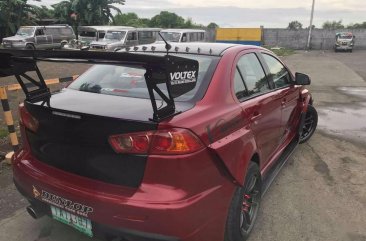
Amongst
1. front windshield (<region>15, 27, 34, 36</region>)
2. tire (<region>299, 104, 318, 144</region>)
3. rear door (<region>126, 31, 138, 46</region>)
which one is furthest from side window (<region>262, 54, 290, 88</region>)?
front windshield (<region>15, 27, 34, 36</region>)

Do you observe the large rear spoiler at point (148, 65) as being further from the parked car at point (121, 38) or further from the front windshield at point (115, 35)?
the front windshield at point (115, 35)

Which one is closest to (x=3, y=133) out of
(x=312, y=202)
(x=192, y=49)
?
(x=192, y=49)

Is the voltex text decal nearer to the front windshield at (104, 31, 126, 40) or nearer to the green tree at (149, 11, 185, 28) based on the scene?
the front windshield at (104, 31, 126, 40)

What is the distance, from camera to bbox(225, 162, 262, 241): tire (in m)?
2.83

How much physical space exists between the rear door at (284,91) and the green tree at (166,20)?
67.7 meters

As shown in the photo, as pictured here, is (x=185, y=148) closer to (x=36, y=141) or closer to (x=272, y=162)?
(x=36, y=141)

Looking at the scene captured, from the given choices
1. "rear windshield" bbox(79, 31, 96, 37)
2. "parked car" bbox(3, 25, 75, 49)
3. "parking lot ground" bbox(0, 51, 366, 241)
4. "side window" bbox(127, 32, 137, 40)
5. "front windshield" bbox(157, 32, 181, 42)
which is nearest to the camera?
"parking lot ground" bbox(0, 51, 366, 241)

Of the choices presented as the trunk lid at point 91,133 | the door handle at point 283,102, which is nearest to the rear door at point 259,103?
the door handle at point 283,102

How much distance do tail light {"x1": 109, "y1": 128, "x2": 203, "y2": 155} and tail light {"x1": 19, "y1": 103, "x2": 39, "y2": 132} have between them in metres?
0.82

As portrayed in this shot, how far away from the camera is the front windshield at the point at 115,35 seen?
25.5m

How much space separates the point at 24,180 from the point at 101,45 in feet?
71.0

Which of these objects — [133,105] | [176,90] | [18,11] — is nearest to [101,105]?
[133,105]

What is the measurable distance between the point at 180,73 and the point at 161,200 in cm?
79

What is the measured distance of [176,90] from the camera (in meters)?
2.46
